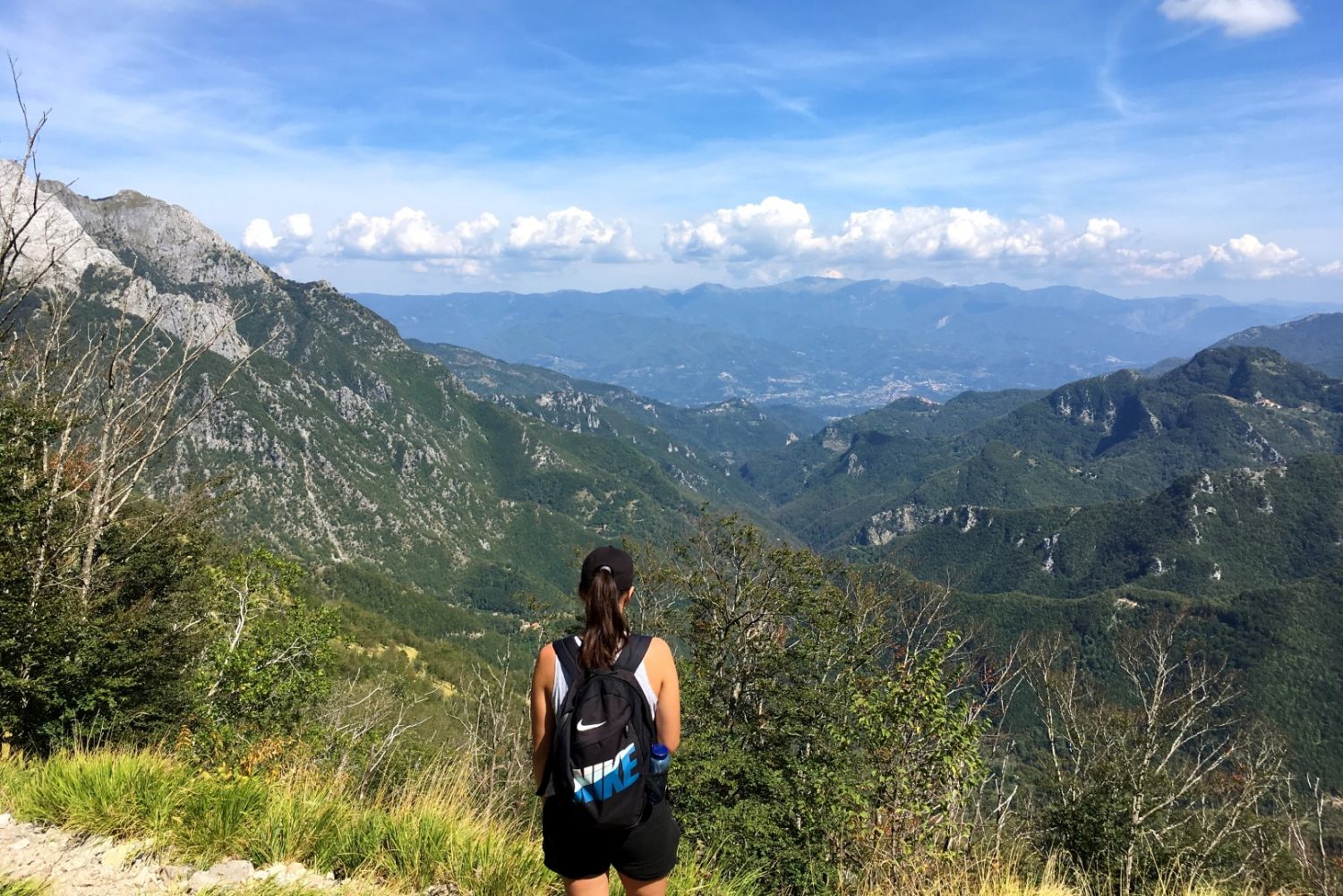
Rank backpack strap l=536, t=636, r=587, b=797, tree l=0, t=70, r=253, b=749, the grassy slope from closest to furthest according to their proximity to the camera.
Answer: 1. backpack strap l=536, t=636, r=587, b=797
2. the grassy slope
3. tree l=0, t=70, r=253, b=749

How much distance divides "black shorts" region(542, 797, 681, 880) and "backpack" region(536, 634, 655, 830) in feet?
0.57

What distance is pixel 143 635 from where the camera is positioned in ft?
39.8

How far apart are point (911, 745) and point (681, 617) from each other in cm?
1711

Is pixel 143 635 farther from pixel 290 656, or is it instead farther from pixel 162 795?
pixel 162 795

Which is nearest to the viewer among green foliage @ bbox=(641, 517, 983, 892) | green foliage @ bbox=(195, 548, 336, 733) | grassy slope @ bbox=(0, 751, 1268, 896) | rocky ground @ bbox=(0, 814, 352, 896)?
rocky ground @ bbox=(0, 814, 352, 896)

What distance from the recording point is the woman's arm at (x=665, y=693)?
A: 13.0 feet

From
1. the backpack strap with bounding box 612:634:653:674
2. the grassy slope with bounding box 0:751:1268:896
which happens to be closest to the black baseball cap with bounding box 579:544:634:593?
the backpack strap with bounding box 612:634:653:674

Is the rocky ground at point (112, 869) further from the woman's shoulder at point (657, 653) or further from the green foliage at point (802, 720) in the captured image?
the green foliage at point (802, 720)

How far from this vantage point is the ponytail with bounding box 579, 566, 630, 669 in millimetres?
3807

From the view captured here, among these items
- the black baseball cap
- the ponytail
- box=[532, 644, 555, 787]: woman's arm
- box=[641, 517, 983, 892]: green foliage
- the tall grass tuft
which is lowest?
box=[641, 517, 983, 892]: green foliage

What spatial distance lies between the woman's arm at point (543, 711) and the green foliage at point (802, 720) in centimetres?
431

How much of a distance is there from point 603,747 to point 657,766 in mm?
403

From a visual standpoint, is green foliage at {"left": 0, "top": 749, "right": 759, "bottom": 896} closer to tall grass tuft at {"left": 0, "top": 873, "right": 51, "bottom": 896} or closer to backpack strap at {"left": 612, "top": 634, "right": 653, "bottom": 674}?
A: tall grass tuft at {"left": 0, "top": 873, "right": 51, "bottom": 896}

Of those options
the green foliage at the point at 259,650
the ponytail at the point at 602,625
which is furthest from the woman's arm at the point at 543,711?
the green foliage at the point at 259,650
